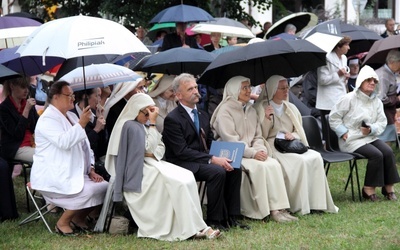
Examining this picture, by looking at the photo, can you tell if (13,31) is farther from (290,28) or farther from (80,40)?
(290,28)

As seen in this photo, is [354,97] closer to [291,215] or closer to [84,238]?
[291,215]

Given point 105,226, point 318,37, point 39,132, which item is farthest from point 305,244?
point 318,37

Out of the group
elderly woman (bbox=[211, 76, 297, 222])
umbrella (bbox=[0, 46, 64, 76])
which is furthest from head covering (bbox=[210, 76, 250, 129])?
umbrella (bbox=[0, 46, 64, 76])

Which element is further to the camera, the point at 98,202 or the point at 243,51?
the point at 243,51

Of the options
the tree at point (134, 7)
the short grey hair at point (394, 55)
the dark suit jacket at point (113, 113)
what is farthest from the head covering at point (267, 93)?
the tree at point (134, 7)

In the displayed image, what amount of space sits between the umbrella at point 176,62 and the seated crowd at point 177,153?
25.0 inches

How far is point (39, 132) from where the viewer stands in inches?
337

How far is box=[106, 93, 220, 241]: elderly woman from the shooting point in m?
8.34

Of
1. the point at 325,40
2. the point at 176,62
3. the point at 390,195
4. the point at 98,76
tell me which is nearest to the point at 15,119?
the point at 98,76

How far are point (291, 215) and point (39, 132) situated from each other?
2.74 meters

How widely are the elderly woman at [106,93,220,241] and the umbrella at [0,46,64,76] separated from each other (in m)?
2.32

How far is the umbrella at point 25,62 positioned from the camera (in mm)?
10523

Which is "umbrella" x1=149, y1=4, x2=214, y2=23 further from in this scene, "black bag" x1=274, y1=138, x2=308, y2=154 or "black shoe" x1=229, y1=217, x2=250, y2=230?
"black shoe" x1=229, y1=217, x2=250, y2=230

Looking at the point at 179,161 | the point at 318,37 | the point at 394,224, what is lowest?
the point at 394,224
